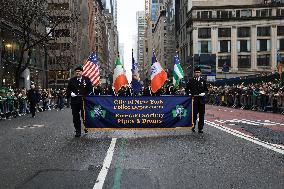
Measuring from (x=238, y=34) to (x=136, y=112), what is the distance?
268 ft

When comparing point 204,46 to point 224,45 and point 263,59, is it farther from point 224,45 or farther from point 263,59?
point 263,59

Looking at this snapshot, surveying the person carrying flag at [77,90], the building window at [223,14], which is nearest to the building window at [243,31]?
the building window at [223,14]

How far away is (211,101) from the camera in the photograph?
48688 millimetres

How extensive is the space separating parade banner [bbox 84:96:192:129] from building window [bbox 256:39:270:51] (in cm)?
8208

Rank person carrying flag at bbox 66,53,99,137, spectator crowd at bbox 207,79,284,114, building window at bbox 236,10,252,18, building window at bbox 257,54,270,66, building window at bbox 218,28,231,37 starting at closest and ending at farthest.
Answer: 1. person carrying flag at bbox 66,53,99,137
2. spectator crowd at bbox 207,79,284,114
3. building window at bbox 236,10,252,18
4. building window at bbox 218,28,231,37
5. building window at bbox 257,54,270,66

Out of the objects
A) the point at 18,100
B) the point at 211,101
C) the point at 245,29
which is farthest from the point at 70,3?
the point at 18,100

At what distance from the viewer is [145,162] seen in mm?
7977

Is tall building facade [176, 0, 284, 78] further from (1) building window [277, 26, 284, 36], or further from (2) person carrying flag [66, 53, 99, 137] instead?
(2) person carrying flag [66, 53, 99, 137]

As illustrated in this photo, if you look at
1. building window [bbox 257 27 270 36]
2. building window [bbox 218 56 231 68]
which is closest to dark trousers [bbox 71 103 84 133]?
building window [bbox 218 56 231 68]

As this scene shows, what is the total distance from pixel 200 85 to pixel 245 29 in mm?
80732

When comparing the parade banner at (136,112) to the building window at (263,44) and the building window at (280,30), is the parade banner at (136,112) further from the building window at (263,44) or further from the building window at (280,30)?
the building window at (263,44)

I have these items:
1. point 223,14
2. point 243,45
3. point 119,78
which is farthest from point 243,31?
point 119,78

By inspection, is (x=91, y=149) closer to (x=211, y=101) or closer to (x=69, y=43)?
(x=211, y=101)

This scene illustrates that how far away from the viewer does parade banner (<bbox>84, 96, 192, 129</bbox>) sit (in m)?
13.1
